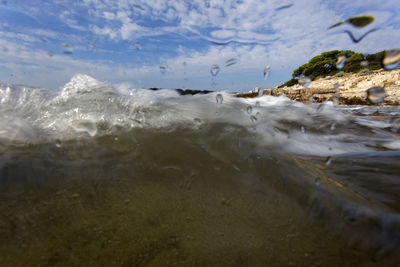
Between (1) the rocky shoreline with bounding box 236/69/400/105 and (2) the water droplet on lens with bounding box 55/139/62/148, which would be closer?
(2) the water droplet on lens with bounding box 55/139/62/148

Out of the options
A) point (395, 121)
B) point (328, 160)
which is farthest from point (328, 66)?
point (328, 160)

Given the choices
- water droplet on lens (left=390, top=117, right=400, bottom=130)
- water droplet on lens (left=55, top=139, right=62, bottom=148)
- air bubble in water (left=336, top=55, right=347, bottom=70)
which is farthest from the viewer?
water droplet on lens (left=390, top=117, right=400, bottom=130)

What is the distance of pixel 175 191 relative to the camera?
105 centimetres

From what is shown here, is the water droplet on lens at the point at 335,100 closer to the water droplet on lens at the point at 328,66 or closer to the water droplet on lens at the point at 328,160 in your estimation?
the water droplet on lens at the point at 328,160

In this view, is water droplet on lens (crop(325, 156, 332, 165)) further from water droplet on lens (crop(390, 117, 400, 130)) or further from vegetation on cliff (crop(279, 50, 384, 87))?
vegetation on cliff (crop(279, 50, 384, 87))

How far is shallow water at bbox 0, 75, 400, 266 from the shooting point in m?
0.76

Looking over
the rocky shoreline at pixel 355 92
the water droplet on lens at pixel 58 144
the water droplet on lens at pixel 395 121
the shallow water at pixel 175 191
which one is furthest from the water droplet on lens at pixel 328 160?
the rocky shoreline at pixel 355 92

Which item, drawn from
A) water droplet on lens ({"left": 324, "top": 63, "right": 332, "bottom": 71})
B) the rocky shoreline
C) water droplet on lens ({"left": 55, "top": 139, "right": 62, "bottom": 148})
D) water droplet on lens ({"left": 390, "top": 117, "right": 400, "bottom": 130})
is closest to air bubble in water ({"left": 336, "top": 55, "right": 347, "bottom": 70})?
water droplet on lens ({"left": 390, "top": 117, "right": 400, "bottom": 130})

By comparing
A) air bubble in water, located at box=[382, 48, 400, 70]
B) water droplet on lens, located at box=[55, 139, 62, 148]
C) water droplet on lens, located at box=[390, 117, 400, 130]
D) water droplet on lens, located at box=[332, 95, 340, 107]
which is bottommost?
water droplet on lens, located at box=[390, 117, 400, 130]

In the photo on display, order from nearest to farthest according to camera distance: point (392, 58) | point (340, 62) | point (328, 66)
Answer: point (392, 58) → point (340, 62) → point (328, 66)

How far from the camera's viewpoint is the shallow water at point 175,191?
76 centimetres

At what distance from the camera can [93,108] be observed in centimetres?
170

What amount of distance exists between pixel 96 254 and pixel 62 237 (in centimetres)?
19

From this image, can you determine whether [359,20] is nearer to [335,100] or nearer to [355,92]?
[335,100]
